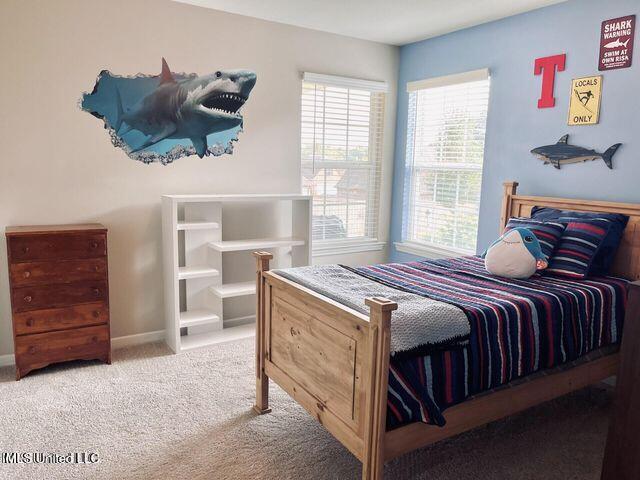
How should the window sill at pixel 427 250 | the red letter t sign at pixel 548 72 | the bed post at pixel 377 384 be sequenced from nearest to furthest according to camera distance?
the bed post at pixel 377 384
the red letter t sign at pixel 548 72
the window sill at pixel 427 250

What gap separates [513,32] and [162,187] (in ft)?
8.82

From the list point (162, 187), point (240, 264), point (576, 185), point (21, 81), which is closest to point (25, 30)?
point (21, 81)

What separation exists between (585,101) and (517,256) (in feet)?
3.79

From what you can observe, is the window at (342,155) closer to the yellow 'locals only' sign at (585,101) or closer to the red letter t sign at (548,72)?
the red letter t sign at (548,72)

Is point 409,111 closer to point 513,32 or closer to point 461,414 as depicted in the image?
point 513,32

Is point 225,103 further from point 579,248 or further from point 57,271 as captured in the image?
point 579,248

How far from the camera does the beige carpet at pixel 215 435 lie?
82.3 inches

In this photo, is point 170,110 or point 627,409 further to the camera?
point 170,110

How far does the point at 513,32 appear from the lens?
340cm

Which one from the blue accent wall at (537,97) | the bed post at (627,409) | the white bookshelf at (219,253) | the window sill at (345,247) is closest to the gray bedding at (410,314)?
the bed post at (627,409)

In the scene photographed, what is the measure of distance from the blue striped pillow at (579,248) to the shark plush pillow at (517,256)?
11cm

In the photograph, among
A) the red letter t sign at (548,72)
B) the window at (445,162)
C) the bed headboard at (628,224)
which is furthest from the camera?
the window at (445,162)

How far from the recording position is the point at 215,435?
2342 mm

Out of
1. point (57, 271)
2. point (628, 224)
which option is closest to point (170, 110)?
point (57, 271)
